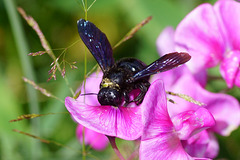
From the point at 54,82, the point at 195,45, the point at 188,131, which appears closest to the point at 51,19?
the point at 54,82

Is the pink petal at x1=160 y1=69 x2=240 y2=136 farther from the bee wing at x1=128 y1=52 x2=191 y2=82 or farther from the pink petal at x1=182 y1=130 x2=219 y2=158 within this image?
the bee wing at x1=128 y1=52 x2=191 y2=82

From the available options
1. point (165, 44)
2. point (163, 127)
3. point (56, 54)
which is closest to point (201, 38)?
point (165, 44)

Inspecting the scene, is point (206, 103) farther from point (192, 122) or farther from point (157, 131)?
point (157, 131)

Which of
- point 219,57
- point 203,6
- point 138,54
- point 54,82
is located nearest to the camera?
point 203,6

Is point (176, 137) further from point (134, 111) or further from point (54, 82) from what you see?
point (54, 82)

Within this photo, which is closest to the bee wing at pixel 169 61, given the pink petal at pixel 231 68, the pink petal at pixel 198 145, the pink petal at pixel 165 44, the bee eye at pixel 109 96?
the bee eye at pixel 109 96

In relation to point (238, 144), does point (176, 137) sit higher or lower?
higher
